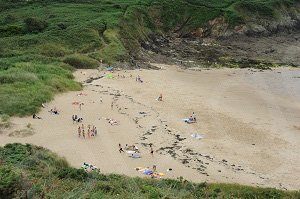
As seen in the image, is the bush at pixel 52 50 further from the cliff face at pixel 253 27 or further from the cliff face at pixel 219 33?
the cliff face at pixel 253 27

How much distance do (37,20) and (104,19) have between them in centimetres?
1380

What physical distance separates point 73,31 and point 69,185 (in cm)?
5873

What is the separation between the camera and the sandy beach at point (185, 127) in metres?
34.5

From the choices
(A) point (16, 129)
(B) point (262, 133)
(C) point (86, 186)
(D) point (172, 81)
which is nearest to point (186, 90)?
(D) point (172, 81)

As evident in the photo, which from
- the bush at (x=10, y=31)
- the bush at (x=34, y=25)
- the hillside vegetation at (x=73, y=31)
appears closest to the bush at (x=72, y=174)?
the hillside vegetation at (x=73, y=31)

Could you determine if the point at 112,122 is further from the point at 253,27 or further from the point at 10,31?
the point at 253,27

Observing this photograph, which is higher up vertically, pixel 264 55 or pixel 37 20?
pixel 37 20

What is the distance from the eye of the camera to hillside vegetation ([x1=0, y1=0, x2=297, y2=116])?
50.7 m

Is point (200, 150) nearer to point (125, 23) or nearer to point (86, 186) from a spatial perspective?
point (86, 186)

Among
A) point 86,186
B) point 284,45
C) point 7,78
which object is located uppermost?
point 86,186

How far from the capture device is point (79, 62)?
65562 mm

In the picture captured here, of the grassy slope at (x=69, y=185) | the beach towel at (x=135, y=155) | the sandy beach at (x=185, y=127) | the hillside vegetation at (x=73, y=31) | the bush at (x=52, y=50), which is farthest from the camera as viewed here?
the bush at (x=52, y=50)

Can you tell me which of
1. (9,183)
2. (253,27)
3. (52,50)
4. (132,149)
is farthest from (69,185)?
(253,27)

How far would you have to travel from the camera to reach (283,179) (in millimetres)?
33031
